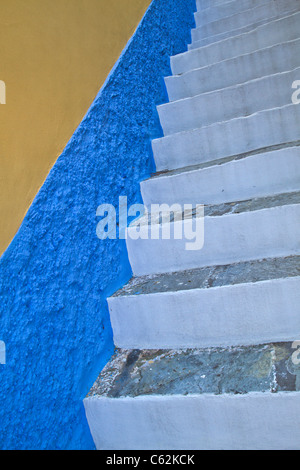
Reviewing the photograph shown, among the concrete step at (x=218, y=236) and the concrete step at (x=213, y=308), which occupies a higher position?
the concrete step at (x=218, y=236)

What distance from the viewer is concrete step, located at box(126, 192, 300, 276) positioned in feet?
4.11

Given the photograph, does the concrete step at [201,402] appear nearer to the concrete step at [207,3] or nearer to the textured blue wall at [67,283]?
the textured blue wall at [67,283]

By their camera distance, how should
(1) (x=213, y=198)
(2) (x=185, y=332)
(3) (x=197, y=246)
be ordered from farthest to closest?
(1) (x=213, y=198)
(3) (x=197, y=246)
(2) (x=185, y=332)

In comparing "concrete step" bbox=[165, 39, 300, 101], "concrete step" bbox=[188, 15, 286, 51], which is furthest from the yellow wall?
"concrete step" bbox=[188, 15, 286, 51]

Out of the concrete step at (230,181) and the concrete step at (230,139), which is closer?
the concrete step at (230,181)

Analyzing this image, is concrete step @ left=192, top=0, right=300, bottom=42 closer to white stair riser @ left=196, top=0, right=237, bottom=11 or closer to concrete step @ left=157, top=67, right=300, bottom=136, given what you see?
white stair riser @ left=196, top=0, right=237, bottom=11

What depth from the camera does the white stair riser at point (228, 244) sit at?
1.25 metres

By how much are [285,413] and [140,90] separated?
1615 mm

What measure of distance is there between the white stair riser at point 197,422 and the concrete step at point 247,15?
252cm

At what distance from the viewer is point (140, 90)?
1854 millimetres

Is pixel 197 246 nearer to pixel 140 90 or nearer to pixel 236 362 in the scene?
pixel 236 362

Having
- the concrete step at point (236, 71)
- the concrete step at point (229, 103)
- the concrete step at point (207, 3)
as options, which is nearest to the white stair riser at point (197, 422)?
the concrete step at point (229, 103)

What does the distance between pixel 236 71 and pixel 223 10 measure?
3.69 feet
